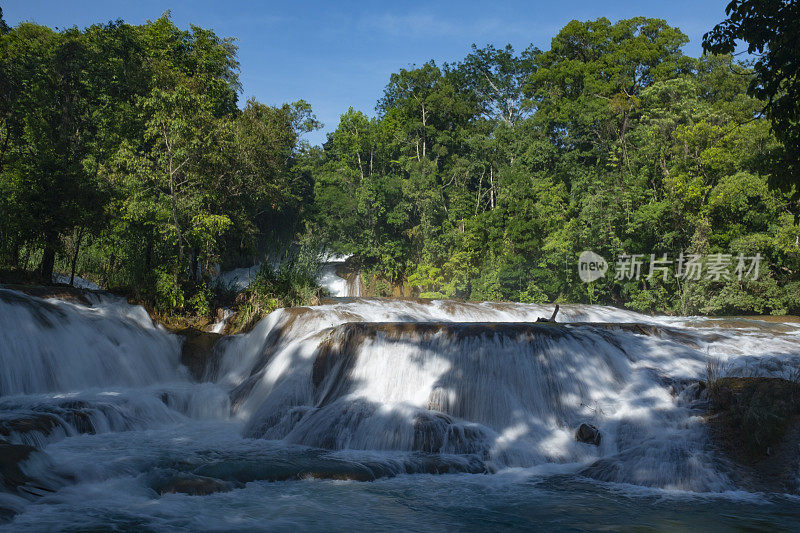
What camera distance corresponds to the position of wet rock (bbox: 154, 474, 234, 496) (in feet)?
19.5

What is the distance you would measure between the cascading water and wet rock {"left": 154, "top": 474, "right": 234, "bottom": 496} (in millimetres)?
24

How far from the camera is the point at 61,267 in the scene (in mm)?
16234

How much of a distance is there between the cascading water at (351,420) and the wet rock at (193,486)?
24mm

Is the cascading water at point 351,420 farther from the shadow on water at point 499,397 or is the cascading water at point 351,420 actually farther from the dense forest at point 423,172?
the dense forest at point 423,172

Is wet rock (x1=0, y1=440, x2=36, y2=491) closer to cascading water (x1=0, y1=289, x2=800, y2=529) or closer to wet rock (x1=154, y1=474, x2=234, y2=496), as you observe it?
cascading water (x1=0, y1=289, x2=800, y2=529)

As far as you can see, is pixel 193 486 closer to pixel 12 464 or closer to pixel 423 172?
pixel 12 464

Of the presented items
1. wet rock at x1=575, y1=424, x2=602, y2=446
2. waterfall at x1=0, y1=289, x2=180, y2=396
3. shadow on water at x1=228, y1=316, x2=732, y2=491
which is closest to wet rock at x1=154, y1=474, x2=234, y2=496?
shadow on water at x1=228, y1=316, x2=732, y2=491

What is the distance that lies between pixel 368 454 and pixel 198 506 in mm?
2705

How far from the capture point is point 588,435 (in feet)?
26.1

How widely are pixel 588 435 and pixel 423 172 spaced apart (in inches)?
1083

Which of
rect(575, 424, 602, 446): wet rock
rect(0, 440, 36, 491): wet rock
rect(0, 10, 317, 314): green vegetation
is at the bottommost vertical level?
rect(0, 440, 36, 491): wet rock

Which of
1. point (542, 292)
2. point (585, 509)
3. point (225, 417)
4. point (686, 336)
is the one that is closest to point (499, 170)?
point (542, 292)

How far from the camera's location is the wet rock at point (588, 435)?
26.0ft

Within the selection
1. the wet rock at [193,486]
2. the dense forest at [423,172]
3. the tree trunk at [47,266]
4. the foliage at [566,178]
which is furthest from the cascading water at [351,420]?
the foliage at [566,178]
